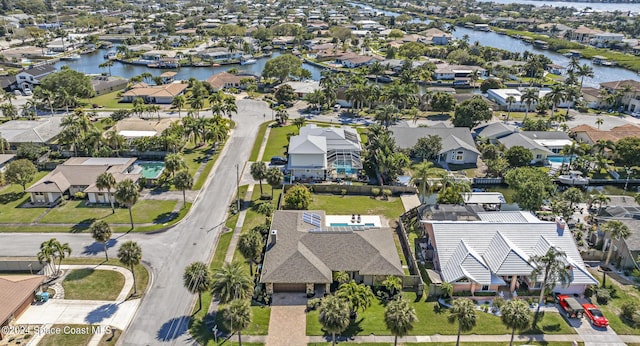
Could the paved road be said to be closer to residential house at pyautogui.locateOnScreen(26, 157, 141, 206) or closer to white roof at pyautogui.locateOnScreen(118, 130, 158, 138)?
residential house at pyautogui.locateOnScreen(26, 157, 141, 206)

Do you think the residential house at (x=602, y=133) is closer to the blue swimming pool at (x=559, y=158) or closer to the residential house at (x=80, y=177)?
the blue swimming pool at (x=559, y=158)

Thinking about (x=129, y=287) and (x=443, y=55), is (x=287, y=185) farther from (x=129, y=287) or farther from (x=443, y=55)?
(x=443, y=55)

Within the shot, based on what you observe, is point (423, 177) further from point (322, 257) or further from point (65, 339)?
point (65, 339)

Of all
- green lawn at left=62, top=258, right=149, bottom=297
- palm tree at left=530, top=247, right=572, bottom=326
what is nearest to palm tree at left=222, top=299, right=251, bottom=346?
green lawn at left=62, top=258, right=149, bottom=297

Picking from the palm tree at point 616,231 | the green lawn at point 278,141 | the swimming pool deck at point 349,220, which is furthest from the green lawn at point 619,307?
the green lawn at point 278,141

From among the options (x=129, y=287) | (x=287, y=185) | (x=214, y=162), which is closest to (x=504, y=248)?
(x=287, y=185)

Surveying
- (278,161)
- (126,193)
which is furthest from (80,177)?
(278,161)
